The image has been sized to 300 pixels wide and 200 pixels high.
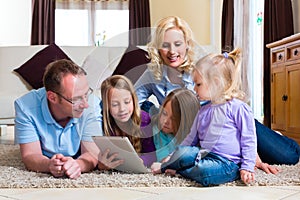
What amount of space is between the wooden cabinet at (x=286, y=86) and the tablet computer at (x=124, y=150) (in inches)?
69.8

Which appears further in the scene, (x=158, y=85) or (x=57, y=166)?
(x=158, y=85)

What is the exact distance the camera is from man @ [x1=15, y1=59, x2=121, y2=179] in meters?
1.86

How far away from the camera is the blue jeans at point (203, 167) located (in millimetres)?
1688

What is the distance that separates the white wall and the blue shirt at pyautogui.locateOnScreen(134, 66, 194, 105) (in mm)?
3789

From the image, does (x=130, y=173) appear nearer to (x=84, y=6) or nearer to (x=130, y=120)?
(x=130, y=120)

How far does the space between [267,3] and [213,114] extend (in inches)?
125

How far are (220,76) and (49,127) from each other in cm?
71

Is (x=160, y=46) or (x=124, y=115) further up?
(x=160, y=46)

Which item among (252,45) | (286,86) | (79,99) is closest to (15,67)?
(79,99)

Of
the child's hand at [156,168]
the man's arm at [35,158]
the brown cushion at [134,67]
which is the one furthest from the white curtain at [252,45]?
the man's arm at [35,158]

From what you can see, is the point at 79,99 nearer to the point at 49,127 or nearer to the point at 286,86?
the point at 49,127

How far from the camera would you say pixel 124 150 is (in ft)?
5.86

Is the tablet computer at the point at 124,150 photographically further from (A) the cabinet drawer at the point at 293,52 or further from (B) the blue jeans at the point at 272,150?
(A) the cabinet drawer at the point at 293,52

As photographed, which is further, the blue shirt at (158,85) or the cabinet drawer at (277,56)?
the cabinet drawer at (277,56)
